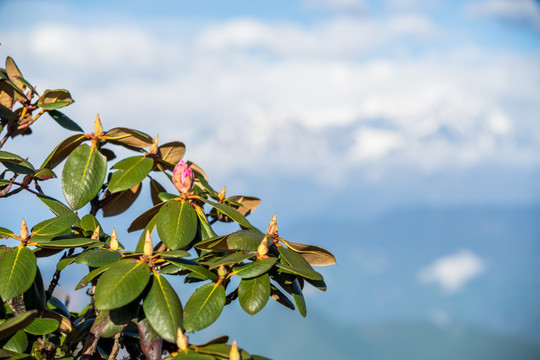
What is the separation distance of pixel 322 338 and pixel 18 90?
107569mm

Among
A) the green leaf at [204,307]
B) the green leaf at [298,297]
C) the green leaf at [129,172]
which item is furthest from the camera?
the green leaf at [129,172]

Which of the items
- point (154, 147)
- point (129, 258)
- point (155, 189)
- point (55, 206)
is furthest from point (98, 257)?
point (155, 189)

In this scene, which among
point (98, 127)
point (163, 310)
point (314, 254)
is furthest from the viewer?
point (98, 127)

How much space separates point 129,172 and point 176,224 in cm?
30

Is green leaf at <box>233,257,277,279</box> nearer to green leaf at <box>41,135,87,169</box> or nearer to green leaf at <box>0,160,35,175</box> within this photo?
green leaf at <box>0,160,35,175</box>

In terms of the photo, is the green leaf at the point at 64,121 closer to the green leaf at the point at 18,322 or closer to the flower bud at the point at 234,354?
the green leaf at the point at 18,322

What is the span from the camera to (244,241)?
953mm

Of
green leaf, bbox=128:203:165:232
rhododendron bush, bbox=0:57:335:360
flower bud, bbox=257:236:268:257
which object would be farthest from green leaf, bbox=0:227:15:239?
flower bud, bbox=257:236:268:257

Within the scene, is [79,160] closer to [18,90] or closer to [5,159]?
[5,159]

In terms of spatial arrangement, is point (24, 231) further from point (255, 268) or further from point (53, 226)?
point (255, 268)

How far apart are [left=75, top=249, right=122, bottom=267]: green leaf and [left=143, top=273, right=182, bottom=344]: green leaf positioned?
98mm

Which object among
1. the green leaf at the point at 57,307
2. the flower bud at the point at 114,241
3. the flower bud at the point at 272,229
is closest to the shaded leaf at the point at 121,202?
the green leaf at the point at 57,307

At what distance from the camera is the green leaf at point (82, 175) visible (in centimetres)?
120

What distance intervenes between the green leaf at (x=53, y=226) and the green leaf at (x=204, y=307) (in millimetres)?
311
